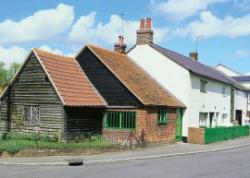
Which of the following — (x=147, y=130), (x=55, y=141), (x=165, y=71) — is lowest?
(x=55, y=141)

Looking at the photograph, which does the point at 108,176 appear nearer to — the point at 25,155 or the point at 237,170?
the point at 237,170

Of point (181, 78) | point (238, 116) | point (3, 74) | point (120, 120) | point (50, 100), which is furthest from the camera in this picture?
point (3, 74)

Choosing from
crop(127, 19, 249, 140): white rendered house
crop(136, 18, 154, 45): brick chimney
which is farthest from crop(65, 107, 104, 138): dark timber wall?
crop(136, 18, 154, 45): brick chimney

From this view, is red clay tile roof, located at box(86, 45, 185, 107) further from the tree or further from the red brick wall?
the tree

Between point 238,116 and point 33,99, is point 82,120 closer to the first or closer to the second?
point 33,99

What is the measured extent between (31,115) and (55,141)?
3338 mm

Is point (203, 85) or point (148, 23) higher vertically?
point (148, 23)

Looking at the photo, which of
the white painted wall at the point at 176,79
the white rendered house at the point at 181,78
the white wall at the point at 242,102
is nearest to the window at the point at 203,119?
the white rendered house at the point at 181,78

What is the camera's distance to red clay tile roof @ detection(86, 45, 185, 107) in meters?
30.4

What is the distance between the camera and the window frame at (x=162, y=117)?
3109cm

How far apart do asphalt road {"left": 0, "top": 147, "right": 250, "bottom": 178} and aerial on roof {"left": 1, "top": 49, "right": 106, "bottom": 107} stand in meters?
7.68

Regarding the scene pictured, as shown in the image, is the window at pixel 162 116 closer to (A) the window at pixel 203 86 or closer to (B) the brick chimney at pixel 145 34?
(A) the window at pixel 203 86

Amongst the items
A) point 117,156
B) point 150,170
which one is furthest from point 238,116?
point 150,170

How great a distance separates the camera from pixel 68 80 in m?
30.1
